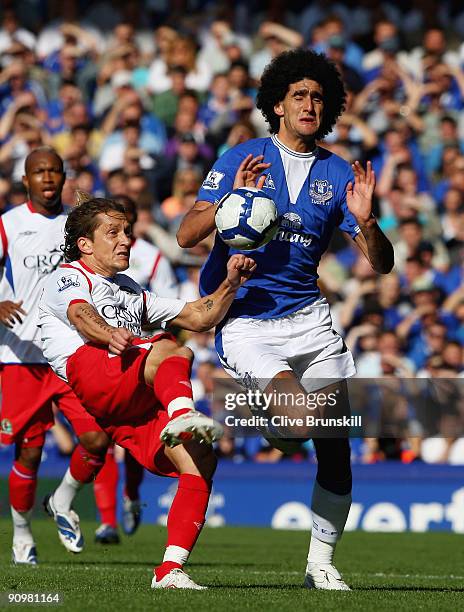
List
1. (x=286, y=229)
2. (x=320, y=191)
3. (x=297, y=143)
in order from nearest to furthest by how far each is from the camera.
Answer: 1. (x=286, y=229)
2. (x=320, y=191)
3. (x=297, y=143)

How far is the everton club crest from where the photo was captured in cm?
775

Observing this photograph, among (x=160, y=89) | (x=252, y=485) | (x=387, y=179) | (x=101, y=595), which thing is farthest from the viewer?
(x=160, y=89)

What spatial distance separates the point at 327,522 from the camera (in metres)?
7.54

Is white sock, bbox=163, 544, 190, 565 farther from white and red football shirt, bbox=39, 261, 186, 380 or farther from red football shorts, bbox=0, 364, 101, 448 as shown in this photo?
Answer: red football shorts, bbox=0, 364, 101, 448

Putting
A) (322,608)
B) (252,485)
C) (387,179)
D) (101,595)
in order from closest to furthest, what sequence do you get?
(322,608)
(101,595)
(252,485)
(387,179)

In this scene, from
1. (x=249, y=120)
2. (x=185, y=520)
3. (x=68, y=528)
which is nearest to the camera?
(x=185, y=520)

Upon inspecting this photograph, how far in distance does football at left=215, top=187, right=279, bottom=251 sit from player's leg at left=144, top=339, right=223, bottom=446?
0.72 meters

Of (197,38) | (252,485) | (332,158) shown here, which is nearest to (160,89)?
(197,38)

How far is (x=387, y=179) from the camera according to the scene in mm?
17359

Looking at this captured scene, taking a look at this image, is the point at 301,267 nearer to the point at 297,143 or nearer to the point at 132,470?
the point at 297,143

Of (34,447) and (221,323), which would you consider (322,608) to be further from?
(34,447)

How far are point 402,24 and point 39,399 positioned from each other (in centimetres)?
1181

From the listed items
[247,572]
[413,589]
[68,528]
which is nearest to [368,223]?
[413,589]

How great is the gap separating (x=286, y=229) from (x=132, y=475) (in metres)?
4.20
